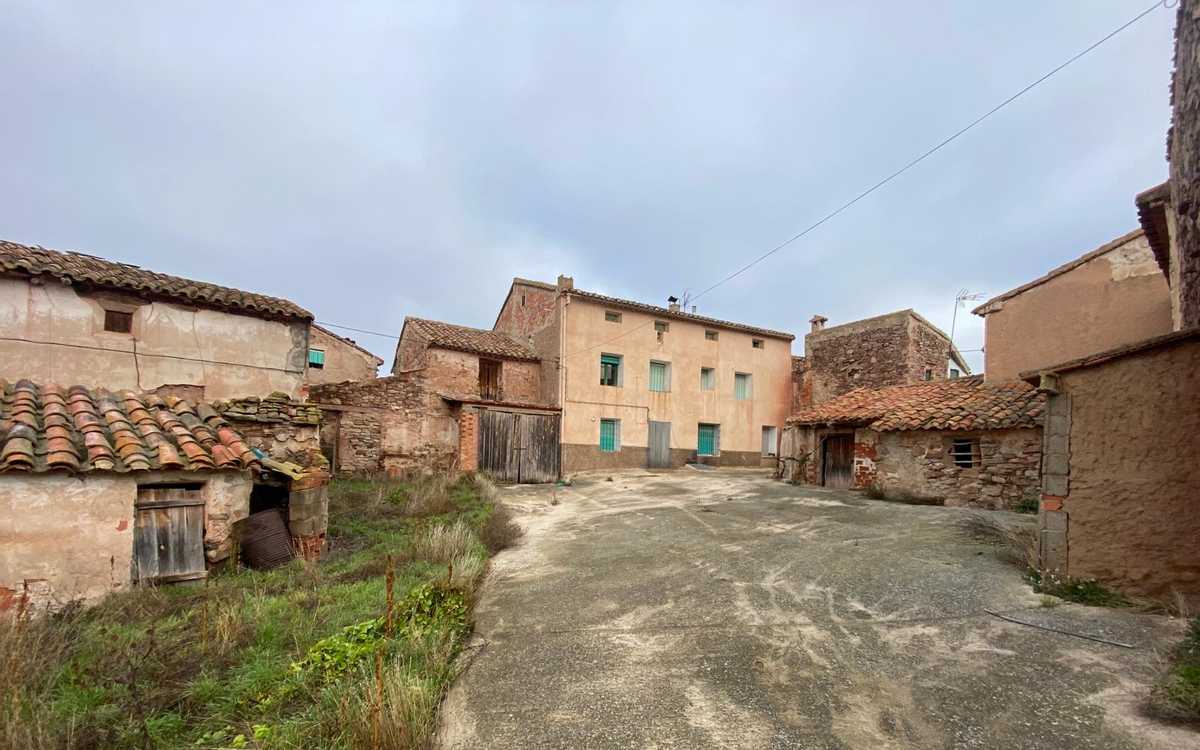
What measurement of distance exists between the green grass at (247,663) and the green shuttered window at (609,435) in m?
13.7

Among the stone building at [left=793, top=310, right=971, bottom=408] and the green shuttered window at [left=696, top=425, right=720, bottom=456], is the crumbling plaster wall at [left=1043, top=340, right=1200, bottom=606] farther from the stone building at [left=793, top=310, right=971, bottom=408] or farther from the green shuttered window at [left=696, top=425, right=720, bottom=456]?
the green shuttered window at [left=696, top=425, right=720, bottom=456]

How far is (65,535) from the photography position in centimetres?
564

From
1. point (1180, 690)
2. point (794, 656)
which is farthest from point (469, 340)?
point (1180, 690)

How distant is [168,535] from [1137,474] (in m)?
10.6

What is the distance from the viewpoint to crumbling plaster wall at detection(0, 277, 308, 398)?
34.3ft

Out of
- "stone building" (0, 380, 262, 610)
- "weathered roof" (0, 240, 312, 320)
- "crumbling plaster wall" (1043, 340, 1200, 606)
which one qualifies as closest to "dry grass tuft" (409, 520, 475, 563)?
"stone building" (0, 380, 262, 610)

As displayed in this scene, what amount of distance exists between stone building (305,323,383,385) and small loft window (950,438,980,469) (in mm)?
21143

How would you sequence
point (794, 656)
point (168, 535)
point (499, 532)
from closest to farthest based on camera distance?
point (794, 656)
point (168, 535)
point (499, 532)

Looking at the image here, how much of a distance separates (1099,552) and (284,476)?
33.5 ft

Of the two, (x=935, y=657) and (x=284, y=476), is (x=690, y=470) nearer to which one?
(x=284, y=476)

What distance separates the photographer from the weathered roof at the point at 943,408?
11.6 metres

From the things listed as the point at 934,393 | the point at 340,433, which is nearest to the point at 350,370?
the point at 340,433

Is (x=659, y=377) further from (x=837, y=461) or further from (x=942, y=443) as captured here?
(x=942, y=443)

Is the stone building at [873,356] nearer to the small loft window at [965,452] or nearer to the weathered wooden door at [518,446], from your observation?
the small loft window at [965,452]
